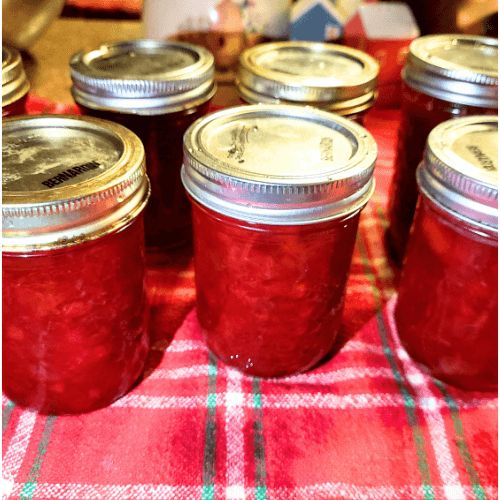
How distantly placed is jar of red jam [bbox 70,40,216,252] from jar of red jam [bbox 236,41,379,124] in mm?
81

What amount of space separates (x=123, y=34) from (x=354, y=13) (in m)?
0.70

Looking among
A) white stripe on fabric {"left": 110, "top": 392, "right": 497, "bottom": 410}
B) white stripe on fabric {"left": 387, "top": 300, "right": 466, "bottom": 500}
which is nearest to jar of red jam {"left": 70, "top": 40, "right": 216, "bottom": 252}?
white stripe on fabric {"left": 110, "top": 392, "right": 497, "bottom": 410}

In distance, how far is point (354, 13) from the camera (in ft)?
4.32

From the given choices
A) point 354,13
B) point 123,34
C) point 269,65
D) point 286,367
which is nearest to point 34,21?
point 123,34

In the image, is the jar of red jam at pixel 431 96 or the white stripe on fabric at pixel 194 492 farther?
the jar of red jam at pixel 431 96

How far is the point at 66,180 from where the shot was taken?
1.95 ft

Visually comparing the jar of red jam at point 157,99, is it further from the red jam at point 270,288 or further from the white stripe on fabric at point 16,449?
the white stripe on fabric at point 16,449

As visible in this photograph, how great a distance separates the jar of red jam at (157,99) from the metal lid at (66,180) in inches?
4.7

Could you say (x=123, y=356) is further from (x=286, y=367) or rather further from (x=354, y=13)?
(x=354, y=13)

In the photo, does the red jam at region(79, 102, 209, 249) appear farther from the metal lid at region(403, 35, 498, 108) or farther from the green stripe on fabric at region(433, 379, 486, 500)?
the green stripe on fabric at region(433, 379, 486, 500)

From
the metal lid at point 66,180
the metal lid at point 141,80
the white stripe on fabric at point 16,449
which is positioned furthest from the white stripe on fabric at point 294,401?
the metal lid at point 141,80

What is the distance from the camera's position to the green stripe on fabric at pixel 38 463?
23.7 inches

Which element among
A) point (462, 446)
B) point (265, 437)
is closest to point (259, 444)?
point (265, 437)

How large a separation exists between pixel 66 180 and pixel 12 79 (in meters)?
0.35
